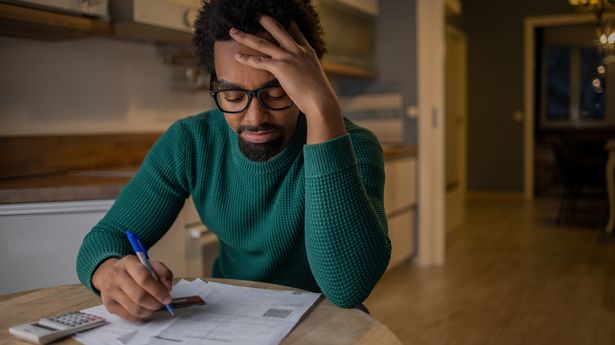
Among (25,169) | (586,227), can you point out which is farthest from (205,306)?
(586,227)

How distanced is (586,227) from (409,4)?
10.2 feet

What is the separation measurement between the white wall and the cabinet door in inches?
18.5

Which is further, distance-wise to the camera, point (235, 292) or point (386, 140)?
point (386, 140)

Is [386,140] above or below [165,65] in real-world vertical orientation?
below

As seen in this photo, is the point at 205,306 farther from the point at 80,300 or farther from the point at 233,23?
the point at 233,23

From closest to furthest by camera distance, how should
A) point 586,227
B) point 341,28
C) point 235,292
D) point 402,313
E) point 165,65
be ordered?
point 235,292, point 165,65, point 402,313, point 341,28, point 586,227

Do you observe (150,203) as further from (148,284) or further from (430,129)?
(430,129)

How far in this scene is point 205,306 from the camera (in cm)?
99

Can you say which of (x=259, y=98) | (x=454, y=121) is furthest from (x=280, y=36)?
(x=454, y=121)

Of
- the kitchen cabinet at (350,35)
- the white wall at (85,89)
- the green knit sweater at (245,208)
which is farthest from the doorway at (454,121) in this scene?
the green knit sweater at (245,208)

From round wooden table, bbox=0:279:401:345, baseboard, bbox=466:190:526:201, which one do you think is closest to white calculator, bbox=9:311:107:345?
round wooden table, bbox=0:279:401:345

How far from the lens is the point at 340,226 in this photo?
979 millimetres

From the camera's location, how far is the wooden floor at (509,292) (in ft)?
9.55

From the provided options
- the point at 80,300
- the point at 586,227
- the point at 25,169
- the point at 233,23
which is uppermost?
the point at 233,23
